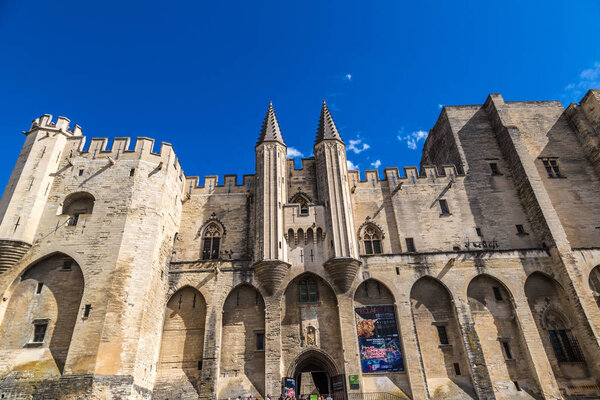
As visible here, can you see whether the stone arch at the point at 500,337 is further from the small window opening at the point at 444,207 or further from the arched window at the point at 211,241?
the arched window at the point at 211,241

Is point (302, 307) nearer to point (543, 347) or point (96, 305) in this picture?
point (96, 305)

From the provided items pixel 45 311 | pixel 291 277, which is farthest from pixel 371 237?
pixel 45 311

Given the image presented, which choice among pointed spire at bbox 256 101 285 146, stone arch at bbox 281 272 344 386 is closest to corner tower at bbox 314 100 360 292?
stone arch at bbox 281 272 344 386

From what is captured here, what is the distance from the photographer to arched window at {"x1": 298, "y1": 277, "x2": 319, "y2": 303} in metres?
19.7

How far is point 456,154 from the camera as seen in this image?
25531mm

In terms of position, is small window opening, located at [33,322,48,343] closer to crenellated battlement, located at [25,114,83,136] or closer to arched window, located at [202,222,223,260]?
arched window, located at [202,222,223,260]

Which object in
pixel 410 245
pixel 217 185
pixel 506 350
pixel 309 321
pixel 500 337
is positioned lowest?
pixel 506 350

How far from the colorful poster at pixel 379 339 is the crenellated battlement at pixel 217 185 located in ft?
33.8

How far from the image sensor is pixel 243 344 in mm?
18688

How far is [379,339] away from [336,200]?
7535 millimetres

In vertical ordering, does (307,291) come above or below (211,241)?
below

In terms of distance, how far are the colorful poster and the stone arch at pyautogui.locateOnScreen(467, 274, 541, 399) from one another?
4.21m

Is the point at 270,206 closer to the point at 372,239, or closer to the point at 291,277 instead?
the point at 291,277

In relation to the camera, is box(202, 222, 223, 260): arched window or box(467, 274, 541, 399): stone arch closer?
box(467, 274, 541, 399): stone arch
